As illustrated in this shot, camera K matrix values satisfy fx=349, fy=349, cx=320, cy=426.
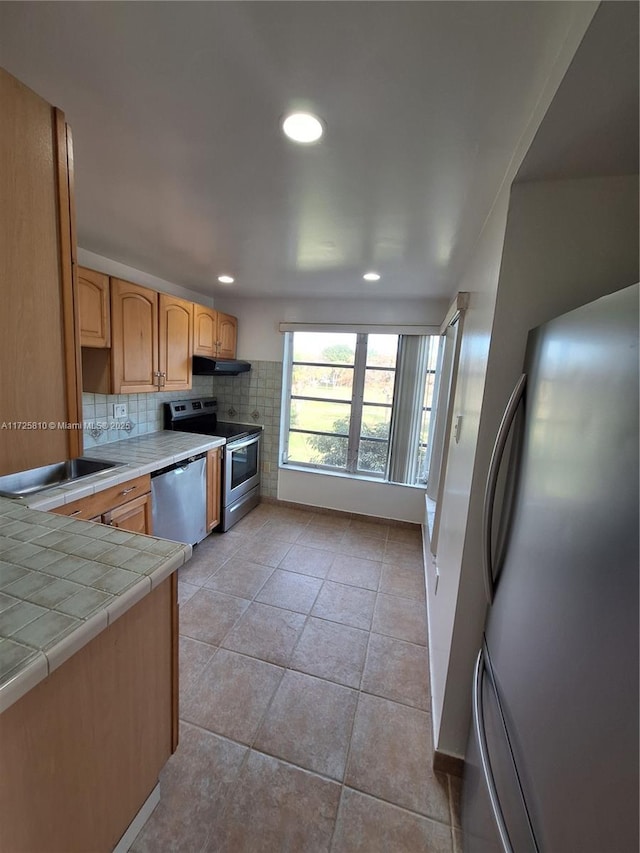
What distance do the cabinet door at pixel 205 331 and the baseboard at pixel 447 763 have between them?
10.4 ft

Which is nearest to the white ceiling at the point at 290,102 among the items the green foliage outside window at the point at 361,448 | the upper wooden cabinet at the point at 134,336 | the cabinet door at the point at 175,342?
the upper wooden cabinet at the point at 134,336

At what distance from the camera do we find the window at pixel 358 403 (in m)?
3.54

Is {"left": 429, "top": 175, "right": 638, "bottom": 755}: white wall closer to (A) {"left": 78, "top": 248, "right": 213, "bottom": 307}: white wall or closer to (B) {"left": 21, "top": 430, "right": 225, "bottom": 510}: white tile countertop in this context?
(B) {"left": 21, "top": 430, "right": 225, "bottom": 510}: white tile countertop

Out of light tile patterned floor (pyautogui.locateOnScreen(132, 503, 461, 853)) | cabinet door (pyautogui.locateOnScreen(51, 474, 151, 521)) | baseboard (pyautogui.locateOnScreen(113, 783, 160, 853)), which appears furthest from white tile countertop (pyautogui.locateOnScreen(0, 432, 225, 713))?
light tile patterned floor (pyautogui.locateOnScreen(132, 503, 461, 853))

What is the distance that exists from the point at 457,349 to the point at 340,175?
1175 mm

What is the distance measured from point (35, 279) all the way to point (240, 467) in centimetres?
280

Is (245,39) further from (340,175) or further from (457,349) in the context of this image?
(457,349)

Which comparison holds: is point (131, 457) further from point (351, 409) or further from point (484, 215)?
point (484, 215)

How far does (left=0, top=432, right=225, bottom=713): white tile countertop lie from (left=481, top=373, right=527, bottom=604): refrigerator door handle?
38.8 inches

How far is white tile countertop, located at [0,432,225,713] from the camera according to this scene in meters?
0.74

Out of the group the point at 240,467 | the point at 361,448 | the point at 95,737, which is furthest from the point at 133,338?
the point at 361,448

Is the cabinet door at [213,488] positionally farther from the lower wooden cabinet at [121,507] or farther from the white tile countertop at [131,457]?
the lower wooden cabinet at [121,507]

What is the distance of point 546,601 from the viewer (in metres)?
0.76

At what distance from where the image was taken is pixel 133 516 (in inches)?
89.1
